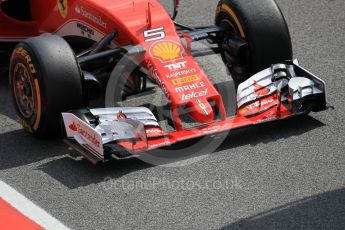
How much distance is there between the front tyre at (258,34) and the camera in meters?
7.03

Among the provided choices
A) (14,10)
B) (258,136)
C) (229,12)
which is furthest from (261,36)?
(14,10)

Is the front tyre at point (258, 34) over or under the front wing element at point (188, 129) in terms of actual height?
over

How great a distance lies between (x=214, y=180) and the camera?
5938 mm

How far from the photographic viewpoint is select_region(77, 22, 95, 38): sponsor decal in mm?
7266

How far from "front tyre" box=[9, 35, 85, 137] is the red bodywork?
2.08 ft

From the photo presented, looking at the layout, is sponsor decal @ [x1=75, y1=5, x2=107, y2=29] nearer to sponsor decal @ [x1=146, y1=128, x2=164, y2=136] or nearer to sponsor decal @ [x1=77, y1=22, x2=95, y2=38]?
sponsor decal @ [x1=77, y1=22, x2=95, y2=38]

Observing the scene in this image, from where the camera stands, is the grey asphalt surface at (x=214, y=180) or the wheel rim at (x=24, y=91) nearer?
the grey asphalt surface at (x=214, y=180)

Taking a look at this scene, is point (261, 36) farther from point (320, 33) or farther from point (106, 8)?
point (320, 33)

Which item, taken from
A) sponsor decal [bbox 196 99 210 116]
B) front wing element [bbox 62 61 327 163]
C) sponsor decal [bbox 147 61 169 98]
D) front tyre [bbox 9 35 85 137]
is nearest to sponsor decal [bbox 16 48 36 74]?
front tyre [bbox 9 35 85 137]

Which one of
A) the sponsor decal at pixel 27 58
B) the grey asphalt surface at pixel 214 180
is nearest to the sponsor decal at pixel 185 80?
the grey asphalt surface at pixel 214 180

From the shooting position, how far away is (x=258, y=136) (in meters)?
6.57

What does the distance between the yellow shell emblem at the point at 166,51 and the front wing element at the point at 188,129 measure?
1.72ft

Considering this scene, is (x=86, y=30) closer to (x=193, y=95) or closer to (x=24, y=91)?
(x=24, y=91)

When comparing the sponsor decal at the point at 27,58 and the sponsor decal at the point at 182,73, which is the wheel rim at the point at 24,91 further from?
the sponsor decal at the point at 182,73
